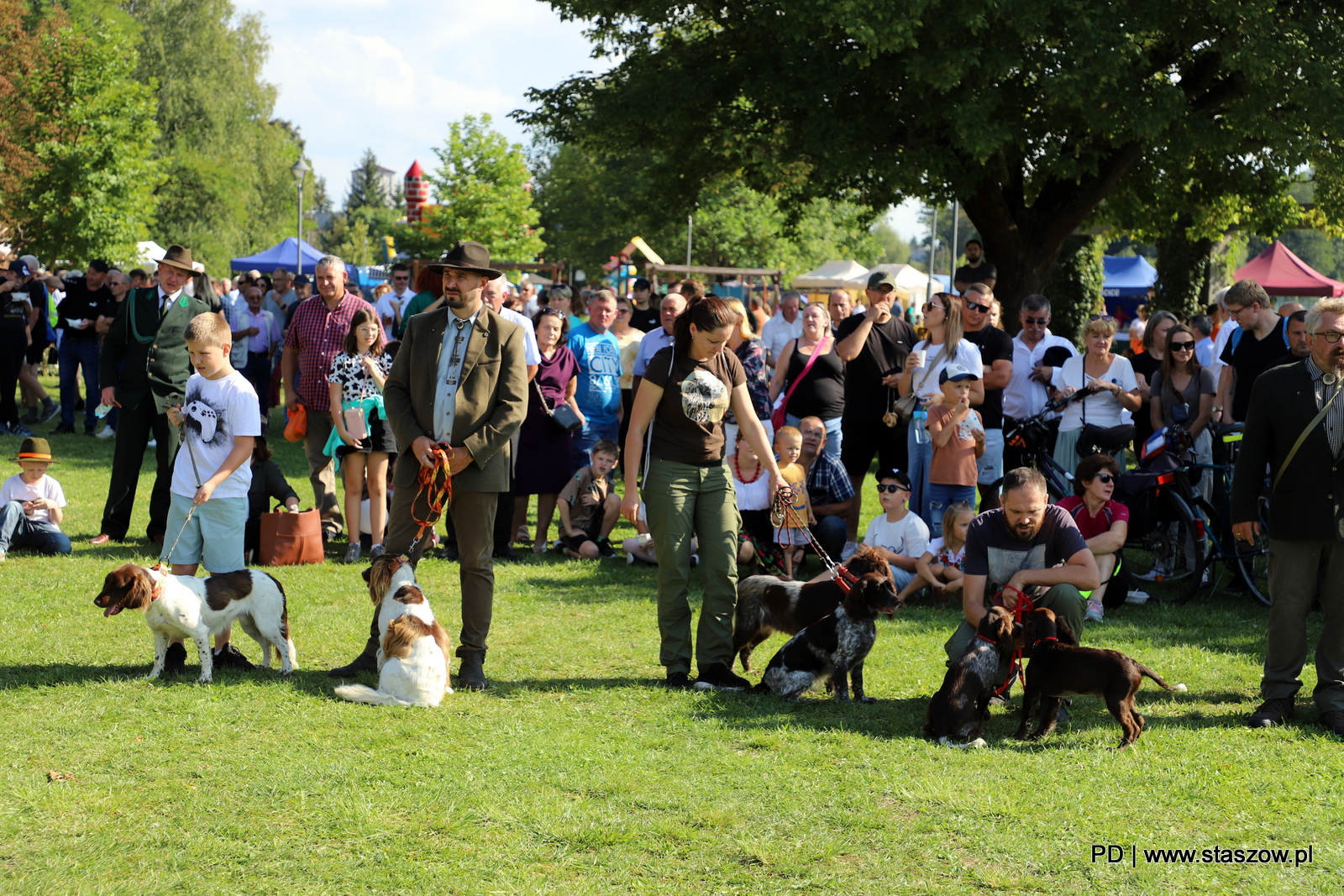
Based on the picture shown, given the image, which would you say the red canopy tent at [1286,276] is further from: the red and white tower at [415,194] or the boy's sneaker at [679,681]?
the red and white tower at [415,194]

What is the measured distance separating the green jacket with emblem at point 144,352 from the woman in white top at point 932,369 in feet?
17.3

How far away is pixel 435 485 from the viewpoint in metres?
5.71

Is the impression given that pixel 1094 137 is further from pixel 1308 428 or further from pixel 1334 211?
pixel 1308 428

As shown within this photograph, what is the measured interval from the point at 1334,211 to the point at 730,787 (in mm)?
16047

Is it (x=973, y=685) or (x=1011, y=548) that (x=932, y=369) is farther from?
(x=973, y=685)

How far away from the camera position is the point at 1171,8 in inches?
584

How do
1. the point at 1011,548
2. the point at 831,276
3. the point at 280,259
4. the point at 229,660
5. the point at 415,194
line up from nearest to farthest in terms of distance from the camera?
the point at 1011,548
the point at 229,660
the point at 280,259
the point at 831,276
the point at 415,194

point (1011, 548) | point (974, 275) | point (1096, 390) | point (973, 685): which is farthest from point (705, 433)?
point (974, 275)

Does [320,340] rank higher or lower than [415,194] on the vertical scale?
lower

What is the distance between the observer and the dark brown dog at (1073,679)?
16.7ft

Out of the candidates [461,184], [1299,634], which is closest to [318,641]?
[1299,634]

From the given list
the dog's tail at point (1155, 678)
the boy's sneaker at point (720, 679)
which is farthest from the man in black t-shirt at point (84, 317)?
the dog's tail at point (1155, 678)

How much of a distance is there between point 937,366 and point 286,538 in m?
4.88

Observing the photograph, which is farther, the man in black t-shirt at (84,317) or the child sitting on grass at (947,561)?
the man in black t-shirt at (84,317)
